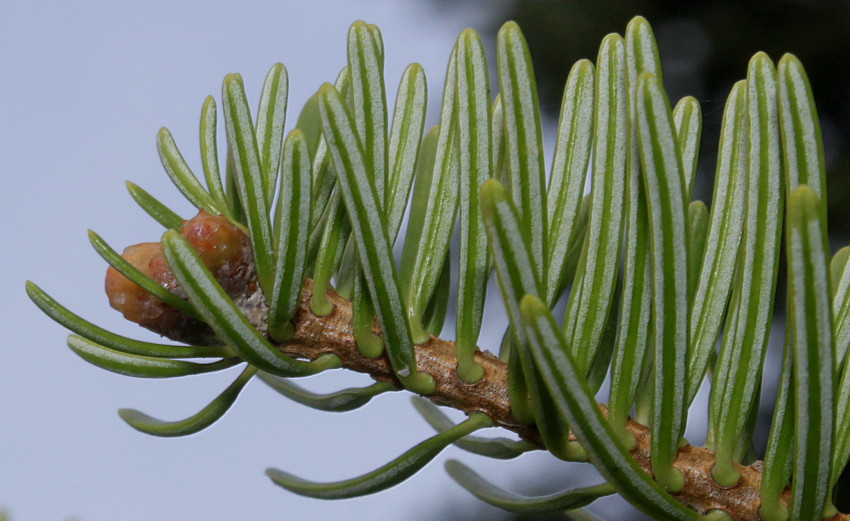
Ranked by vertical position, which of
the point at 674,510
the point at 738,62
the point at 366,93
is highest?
the point at 738,62

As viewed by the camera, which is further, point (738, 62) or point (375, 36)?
point (738, 62)

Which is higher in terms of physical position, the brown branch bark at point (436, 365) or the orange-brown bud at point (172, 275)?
the orange-brown bud at point (172, 275)

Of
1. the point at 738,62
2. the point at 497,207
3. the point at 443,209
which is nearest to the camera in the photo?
the point at 497,207

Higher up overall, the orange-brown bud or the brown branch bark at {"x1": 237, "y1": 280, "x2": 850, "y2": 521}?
the orange-brown bud

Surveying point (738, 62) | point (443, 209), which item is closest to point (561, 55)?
point (738, 62)

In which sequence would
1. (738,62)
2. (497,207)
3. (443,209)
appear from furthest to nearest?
(738,62)
(443,209)
(497,207)

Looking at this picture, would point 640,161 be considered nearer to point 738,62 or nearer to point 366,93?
point 366,93

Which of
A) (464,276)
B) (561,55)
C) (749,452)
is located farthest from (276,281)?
(561,55)

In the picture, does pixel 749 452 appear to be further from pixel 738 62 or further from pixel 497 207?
pixel 738 62

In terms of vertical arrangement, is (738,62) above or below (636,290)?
above
